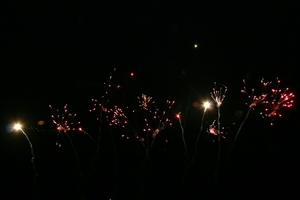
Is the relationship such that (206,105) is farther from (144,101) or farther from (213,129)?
(144,101)

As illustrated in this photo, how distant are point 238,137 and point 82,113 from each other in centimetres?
855

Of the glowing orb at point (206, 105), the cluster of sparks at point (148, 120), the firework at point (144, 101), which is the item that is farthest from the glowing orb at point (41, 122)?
the glowing orb at point (206, 105)

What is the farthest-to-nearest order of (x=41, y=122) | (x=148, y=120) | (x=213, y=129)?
(x=148, y=120), (x=41, y=122), (x=213, y=129)

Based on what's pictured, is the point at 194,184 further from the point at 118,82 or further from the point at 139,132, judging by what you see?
the point at 118,82

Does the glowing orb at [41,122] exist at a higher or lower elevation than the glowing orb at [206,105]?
lower

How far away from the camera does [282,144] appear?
556 inches

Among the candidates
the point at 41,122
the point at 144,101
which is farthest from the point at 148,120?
the point at 41,122

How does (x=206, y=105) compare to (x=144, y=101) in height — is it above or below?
below

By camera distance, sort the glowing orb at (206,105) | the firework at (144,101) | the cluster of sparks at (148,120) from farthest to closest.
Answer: the firework at (144,101) < the cluster of sparks at (148,120) < the glowing orb at (206,105)

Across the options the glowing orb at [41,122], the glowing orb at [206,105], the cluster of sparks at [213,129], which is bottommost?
the glowing orb at [41,122]

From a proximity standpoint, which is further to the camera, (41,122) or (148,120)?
(148,120)

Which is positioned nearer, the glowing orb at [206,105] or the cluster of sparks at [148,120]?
the glowing orb at [206,105]

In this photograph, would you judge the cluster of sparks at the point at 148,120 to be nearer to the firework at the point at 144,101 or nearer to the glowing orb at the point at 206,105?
the firework at the point at 144,101

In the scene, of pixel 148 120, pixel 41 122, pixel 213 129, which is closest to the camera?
pixel 213 129
